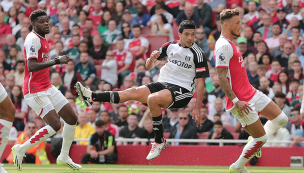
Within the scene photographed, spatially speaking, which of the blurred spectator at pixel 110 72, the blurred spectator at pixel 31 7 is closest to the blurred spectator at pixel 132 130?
the blurred spectator at pixel 110 72

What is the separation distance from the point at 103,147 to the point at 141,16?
6.24 meters

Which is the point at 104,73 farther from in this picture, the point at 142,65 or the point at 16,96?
the point at 16,96

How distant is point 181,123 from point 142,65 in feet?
9.62

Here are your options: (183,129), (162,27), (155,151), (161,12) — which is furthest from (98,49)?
(155,151)

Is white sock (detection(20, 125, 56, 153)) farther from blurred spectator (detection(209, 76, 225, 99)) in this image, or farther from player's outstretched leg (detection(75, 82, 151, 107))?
blurred spectator (detection(209, 76, 225, 99))

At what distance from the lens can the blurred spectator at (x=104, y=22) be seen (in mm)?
16938

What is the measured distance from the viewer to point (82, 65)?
1537cm

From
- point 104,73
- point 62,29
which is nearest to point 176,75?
point 104,73

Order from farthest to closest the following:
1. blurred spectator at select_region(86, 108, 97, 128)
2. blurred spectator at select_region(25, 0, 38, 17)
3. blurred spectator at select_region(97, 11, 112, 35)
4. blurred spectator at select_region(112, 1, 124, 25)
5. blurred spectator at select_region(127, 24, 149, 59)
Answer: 1. blurred spectator at select_region(25, 0, 38, 17)
2. blurred spectator at select_region(112, 1, 124, 25)
3. blurred spectator at select_region(97, 11, 112, 35)
4. blurred spectator at select_region(127, 24, 149, 59)
5. blurred spectator at select_region(86, 108, 97, 128)

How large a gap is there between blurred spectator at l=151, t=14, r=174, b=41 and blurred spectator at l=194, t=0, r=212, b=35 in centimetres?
100

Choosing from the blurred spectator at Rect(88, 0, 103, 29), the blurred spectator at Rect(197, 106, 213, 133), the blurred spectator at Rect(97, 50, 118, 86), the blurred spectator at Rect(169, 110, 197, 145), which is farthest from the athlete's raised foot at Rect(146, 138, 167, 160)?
the blurred spectator at Rect(88, 0, 103, 29)

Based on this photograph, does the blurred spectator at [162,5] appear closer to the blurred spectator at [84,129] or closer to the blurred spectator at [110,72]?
the blurred spectator at [110,72]

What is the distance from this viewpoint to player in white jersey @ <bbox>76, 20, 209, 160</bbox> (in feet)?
27.5

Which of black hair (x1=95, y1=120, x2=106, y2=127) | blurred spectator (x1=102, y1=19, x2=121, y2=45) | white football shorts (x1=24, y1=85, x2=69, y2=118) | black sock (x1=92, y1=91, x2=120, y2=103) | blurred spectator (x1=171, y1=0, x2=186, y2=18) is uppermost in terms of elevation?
blurred spectator (x1=171, y1=0, x2=186, y2=18)
